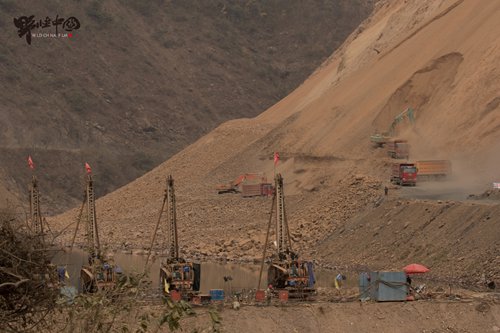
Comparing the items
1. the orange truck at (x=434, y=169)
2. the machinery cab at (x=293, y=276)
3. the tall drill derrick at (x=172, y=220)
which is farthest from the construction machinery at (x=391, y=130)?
the machinery cab at (x=293, y=276)

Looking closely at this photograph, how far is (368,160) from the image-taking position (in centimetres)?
8594

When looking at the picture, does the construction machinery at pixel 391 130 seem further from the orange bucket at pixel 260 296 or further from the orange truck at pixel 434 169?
the orange bucket at pixel 260 296

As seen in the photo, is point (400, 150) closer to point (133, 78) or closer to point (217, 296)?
point (217, 296)

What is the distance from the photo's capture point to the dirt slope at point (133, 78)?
139m

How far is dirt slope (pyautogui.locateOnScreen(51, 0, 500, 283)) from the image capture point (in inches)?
2501

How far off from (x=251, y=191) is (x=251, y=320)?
5269 centimetres

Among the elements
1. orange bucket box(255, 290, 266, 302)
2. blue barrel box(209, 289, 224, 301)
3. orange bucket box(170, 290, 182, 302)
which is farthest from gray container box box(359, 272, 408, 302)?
orange bucket box(170, 290, 182, 302)

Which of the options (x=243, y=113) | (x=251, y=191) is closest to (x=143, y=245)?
(x=251, y=191)

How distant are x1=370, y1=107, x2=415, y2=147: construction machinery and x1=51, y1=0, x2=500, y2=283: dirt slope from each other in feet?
1.98

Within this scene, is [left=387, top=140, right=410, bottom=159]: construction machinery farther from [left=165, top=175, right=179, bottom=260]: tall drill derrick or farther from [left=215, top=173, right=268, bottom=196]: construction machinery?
[left=165, top=175, right=179, bottom=260]: tall drill derrick

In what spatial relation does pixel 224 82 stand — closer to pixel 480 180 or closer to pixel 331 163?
pixel 331 163

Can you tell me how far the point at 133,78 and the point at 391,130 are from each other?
3239 inches

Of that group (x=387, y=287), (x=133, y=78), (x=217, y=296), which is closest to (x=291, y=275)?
(x=217, y=296)

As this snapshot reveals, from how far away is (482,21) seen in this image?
9244 centimetres
